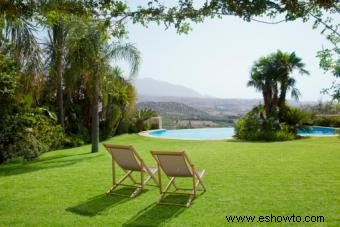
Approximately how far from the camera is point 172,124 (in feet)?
87.0

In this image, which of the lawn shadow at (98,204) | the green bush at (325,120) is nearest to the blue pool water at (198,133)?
the green bush at (325,120)

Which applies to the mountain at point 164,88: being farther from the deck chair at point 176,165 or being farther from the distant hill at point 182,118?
the deck chair at point 176,165

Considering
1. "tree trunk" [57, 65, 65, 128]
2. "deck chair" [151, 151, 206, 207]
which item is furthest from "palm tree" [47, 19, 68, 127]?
"deck chair" [151, 151, 206, 207]

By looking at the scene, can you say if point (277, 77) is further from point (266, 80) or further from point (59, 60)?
point (59, 60)

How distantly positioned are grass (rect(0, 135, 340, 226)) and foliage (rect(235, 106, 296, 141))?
592 cm

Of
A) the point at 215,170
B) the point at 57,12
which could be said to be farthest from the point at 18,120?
the point at 57,12

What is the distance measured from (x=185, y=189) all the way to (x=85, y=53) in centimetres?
720

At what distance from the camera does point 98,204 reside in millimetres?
5895

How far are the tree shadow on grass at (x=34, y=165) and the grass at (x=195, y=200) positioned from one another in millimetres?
25

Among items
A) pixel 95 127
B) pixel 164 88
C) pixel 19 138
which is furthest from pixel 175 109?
pixel 164 88

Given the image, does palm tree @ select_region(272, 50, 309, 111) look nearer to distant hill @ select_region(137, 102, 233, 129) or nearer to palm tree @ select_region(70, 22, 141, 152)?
distant hill @ select_region(137, 102, 233, 129)

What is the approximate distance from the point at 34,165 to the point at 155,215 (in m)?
5.96

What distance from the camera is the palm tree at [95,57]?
1207 cm

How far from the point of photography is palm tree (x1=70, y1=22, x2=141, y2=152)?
1207cm
